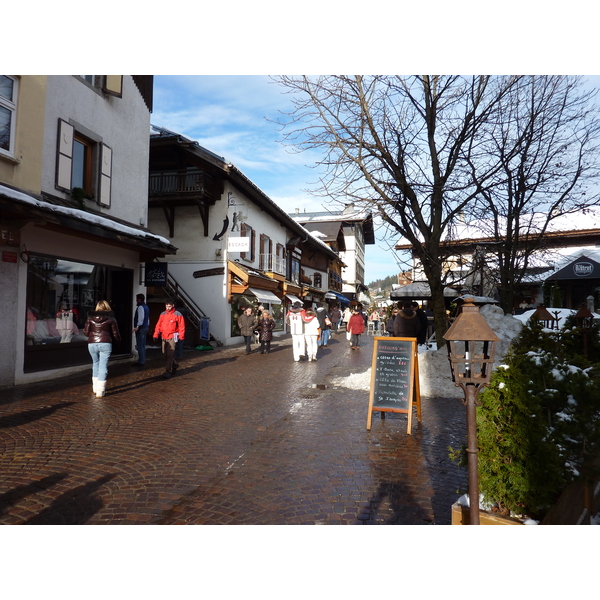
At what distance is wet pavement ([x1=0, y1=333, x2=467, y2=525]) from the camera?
3.57m

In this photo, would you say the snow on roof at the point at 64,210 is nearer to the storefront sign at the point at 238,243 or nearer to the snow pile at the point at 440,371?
the storefront sign at the point at 238,243

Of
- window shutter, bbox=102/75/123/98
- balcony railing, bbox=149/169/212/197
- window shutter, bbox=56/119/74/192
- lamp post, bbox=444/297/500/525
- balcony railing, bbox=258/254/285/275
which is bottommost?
lamp post, bbox=444/297/500/525

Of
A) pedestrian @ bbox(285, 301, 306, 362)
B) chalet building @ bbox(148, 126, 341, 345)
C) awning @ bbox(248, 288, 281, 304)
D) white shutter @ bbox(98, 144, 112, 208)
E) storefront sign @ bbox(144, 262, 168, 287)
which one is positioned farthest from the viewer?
awning @ bbox(248, 288, 281, 304)

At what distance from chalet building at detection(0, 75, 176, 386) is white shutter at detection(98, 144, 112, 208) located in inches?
1.2

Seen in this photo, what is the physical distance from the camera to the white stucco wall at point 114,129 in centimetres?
989

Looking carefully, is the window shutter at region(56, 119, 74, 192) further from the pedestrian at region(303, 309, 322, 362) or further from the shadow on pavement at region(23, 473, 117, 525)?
the shadow on pavement at region(23, 473, 117, 525)

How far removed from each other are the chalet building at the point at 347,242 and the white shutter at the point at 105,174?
2706 centimetres

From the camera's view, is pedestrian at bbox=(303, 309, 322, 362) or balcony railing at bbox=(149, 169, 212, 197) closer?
pedestrian at bbox=(303, 309, 322, 362)

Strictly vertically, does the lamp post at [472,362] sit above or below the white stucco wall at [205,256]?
below

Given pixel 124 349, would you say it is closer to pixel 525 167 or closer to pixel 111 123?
pixel 111 123

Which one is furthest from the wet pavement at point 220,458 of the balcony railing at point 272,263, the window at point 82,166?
the balcony railing at point 272,263

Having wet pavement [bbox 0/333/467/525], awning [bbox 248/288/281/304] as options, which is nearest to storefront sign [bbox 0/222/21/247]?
wet pavement [bbox 0/333/467/525]

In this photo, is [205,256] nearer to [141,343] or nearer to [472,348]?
[141,343]
